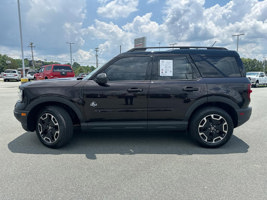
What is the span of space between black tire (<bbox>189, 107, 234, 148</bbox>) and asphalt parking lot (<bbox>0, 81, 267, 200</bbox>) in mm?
186

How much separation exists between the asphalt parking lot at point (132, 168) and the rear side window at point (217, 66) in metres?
1.43

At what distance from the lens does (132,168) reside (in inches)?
113

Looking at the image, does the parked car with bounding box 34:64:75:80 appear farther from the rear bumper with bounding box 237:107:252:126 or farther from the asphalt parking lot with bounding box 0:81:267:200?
the rear bumper with bounding box 237:107:252:126

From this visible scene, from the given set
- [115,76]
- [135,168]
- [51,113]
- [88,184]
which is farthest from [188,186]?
[51,113]

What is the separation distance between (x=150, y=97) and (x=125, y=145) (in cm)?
110

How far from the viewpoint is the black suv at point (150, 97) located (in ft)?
11.4

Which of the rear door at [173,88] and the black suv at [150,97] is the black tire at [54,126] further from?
the rear door at [173,88]

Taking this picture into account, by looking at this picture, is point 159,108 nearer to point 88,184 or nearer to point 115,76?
point 115,76

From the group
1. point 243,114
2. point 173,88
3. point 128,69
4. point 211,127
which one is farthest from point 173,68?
point 243,114

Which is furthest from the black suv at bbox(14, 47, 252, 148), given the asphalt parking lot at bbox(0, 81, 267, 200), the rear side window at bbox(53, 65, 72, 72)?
the rear side window at bbox(53, 65, 72, 72)

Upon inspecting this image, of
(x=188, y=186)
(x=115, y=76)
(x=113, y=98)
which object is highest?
(x=115, y=76)

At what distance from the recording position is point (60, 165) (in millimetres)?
2953

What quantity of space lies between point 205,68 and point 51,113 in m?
3.02

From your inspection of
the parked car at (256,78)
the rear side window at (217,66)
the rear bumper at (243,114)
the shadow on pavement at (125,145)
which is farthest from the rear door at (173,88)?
the parked car at (256,78)
